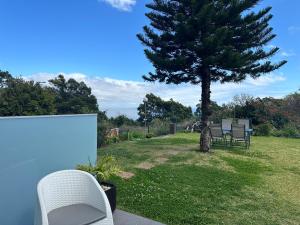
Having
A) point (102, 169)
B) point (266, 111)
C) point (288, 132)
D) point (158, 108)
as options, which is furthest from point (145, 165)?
point (158, 108)

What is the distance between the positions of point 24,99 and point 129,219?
8149 millimetres

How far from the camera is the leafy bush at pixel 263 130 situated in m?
13.1

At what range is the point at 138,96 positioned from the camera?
1730 cm

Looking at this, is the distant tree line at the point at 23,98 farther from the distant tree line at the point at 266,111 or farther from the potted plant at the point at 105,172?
the distant tree line at the point at 266,111

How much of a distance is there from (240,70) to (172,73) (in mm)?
2070

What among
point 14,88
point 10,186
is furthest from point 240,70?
point 14,88

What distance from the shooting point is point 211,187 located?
4.64m

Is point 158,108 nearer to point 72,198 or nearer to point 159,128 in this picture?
point 159,128

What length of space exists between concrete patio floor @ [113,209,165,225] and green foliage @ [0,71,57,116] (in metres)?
7.33

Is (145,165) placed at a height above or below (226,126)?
below

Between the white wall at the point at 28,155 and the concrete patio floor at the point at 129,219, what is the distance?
91 centimetres

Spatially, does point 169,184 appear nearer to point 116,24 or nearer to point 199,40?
point 199,40

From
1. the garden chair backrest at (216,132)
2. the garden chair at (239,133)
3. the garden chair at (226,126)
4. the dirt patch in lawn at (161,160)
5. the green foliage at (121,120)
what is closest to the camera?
the dirt patch in lawn at (161,160)

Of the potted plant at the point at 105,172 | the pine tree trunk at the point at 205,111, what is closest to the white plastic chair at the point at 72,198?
the potted plant at the point at 105,172
